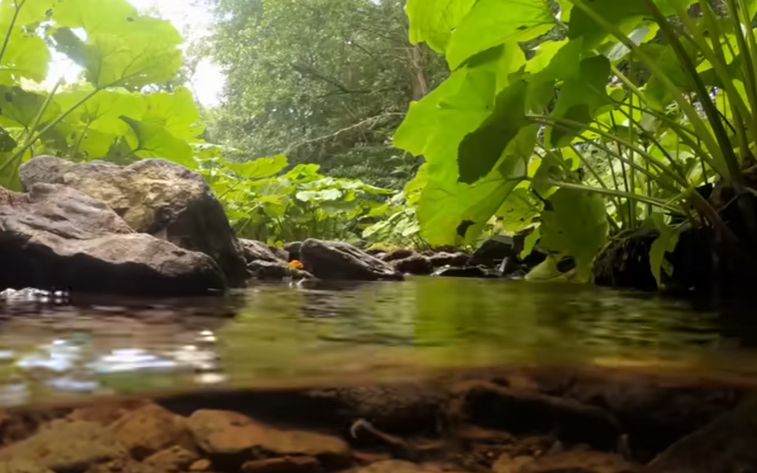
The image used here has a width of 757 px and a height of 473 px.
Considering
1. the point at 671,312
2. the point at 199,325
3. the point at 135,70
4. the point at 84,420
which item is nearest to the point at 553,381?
the point at 84,420

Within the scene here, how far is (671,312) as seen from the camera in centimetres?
113

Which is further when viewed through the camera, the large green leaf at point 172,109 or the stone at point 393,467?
the large green leaf at point 172,109


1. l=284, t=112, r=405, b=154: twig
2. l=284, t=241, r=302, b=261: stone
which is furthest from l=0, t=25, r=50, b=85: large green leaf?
l=284, t=112, r=405, b=154: twig

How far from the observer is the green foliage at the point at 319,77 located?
4523 millimetres

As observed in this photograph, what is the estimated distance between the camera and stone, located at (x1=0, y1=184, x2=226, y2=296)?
1429mm

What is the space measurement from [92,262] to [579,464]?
4.21 feet

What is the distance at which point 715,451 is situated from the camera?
1.34 feet

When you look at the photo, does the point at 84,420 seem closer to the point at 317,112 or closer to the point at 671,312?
the point at 671,312

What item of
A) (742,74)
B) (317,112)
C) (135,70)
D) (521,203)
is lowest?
(521,203)

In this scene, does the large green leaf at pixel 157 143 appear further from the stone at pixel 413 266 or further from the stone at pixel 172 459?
the stone at pixel 172 459

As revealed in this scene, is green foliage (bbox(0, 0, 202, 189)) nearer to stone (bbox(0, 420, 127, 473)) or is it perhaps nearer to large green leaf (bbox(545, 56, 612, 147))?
large green leaf (bbox(545, 56, 612, 147))

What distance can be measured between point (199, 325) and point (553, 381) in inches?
21.7

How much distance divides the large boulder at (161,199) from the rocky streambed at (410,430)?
4.76 feet

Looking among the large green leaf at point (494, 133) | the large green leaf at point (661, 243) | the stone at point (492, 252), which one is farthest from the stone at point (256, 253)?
the large green leaf at point (661, 243)
